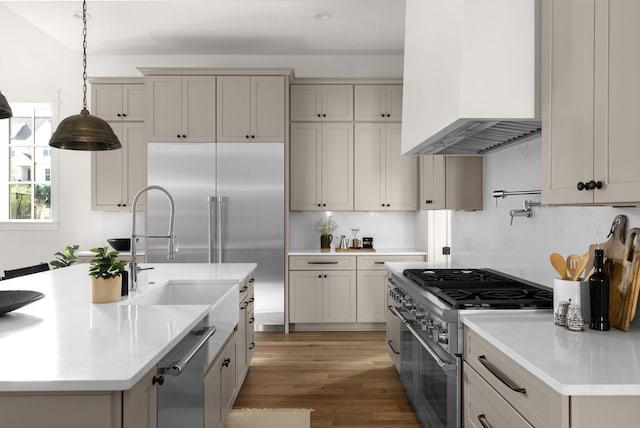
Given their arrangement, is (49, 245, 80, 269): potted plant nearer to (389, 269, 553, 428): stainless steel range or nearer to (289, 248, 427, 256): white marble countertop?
(289, 248, 427, 256): white marble countertop

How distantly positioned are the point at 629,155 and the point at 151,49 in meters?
5.15

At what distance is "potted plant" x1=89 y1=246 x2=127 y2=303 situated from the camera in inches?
78.4

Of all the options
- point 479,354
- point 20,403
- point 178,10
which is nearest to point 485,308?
point 479,354

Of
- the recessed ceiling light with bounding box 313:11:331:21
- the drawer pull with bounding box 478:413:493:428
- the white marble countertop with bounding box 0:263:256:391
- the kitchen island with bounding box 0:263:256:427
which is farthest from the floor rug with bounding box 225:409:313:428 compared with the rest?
the recessed ceiling light with bounding box 313:11:331:21

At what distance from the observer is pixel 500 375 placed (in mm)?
1496

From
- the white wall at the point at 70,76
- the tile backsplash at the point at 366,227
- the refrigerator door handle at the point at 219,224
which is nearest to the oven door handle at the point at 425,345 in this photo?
the refrigerator door handle at the point at 219,224

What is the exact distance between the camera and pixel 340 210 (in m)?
5.10

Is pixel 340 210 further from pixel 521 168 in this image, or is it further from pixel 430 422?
pixel 430 422

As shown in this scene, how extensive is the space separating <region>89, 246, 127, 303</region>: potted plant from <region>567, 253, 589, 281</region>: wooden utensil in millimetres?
1868

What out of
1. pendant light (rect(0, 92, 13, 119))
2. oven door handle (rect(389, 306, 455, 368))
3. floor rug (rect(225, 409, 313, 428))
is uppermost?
pendant light (rect(0, 92, 13, 119))

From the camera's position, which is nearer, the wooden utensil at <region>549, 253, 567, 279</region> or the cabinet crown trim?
the wooden utensil at <region>549, 253, 567, 279</region>

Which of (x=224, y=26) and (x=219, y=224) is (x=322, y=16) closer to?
(x=224, y=26)

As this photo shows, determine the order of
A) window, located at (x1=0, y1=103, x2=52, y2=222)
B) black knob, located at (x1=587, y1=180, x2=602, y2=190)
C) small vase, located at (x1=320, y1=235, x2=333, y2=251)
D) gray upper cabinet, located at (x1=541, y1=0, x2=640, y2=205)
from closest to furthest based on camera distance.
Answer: gray upper cabinet, located at (x1=541, y1=0, x2=640, y2=205) → black knob, located at (x1=587, y1=180, x2=602, y2=190) → small vase, located at (x1=320, y1=235, x2=333, y2=251) → window, located at (x1=0, y1=103, x2=52, y2=222)

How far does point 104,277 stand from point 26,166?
14.1 ft
